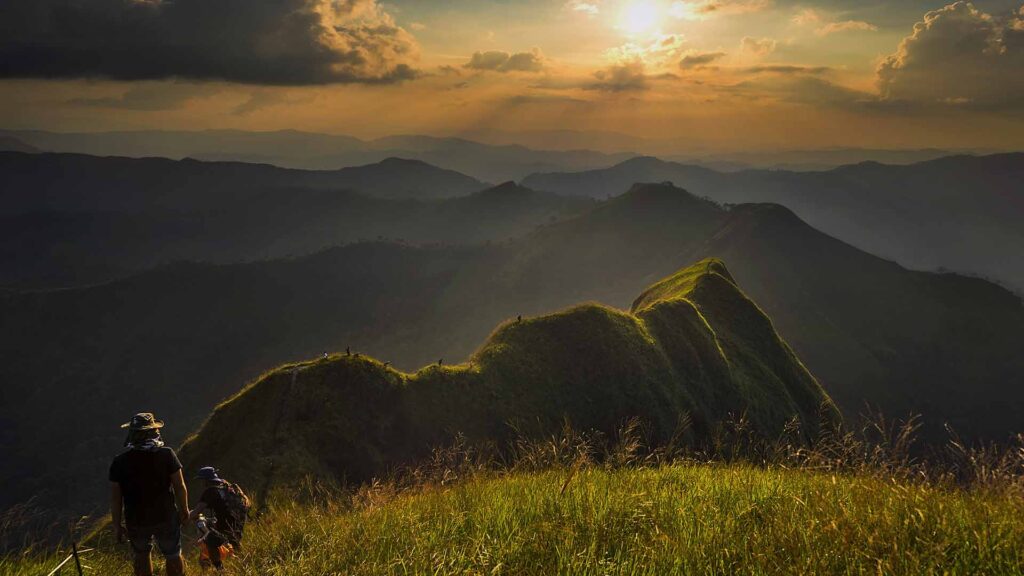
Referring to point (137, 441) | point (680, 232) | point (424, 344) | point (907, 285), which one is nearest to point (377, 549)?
point (137, 441)

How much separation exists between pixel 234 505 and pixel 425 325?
15179 centimetres

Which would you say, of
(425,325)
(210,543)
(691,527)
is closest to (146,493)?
(210,543)

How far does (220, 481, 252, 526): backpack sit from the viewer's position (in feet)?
29.3

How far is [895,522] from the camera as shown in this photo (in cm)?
341

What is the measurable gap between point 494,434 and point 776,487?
2357cm

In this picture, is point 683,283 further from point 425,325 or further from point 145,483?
point 425,325

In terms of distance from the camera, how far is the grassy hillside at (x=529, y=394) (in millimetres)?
22453

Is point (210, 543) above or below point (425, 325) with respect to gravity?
above

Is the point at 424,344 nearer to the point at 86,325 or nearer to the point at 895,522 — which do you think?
the point at 86,325

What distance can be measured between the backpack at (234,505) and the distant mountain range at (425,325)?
10984 centimetres

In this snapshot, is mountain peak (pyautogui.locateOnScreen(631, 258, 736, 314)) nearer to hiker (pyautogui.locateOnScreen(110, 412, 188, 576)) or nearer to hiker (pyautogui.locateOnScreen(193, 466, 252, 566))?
hiker (pyautogui.locateOnScreen(193, 466, 252, 566))

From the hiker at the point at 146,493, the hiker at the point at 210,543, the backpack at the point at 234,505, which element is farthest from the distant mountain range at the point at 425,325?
the hiker at the point at 146,493

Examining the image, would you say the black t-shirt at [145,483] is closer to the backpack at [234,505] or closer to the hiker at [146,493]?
the hiker at [146,493]

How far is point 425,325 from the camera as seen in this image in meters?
159
